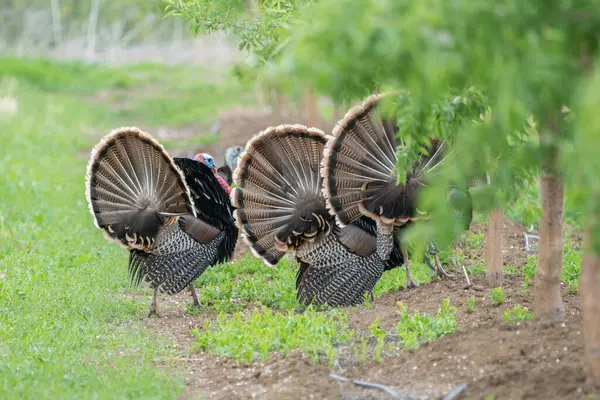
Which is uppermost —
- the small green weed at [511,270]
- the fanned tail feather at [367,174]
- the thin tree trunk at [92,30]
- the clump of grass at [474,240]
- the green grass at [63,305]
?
the thin tree trunk at [92,30]

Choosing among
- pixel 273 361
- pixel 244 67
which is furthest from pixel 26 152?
pixel 273 361

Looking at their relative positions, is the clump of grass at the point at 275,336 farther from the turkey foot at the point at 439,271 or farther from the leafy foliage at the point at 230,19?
the leafy foliage at the point at 230,19

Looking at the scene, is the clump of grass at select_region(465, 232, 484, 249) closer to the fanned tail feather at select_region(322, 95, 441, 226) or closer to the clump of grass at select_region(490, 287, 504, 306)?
the fanned tail feather at select_region(322, 95, 441, 226)

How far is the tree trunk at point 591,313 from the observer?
3779 mm

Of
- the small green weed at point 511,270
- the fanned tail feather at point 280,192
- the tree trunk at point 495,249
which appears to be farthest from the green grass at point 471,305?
the fanned tail feather at point 280,192

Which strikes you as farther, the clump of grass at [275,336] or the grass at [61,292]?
the clump of grass at [275,336]

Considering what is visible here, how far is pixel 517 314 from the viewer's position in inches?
204

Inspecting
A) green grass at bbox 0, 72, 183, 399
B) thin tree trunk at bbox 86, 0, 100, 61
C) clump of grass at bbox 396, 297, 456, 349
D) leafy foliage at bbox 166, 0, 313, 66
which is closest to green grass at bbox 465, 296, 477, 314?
clump of grass at bbox 396, 297, 456, 349

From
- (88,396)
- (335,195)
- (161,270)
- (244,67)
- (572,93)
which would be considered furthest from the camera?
(244,67)

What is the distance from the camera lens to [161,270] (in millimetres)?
6602

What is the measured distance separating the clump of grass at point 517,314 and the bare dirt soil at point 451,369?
0.22 ft

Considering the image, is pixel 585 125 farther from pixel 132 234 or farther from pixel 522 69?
pixel 132 234

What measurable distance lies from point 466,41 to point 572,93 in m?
0.51

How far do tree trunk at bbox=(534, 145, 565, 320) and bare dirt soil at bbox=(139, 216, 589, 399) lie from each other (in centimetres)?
11
